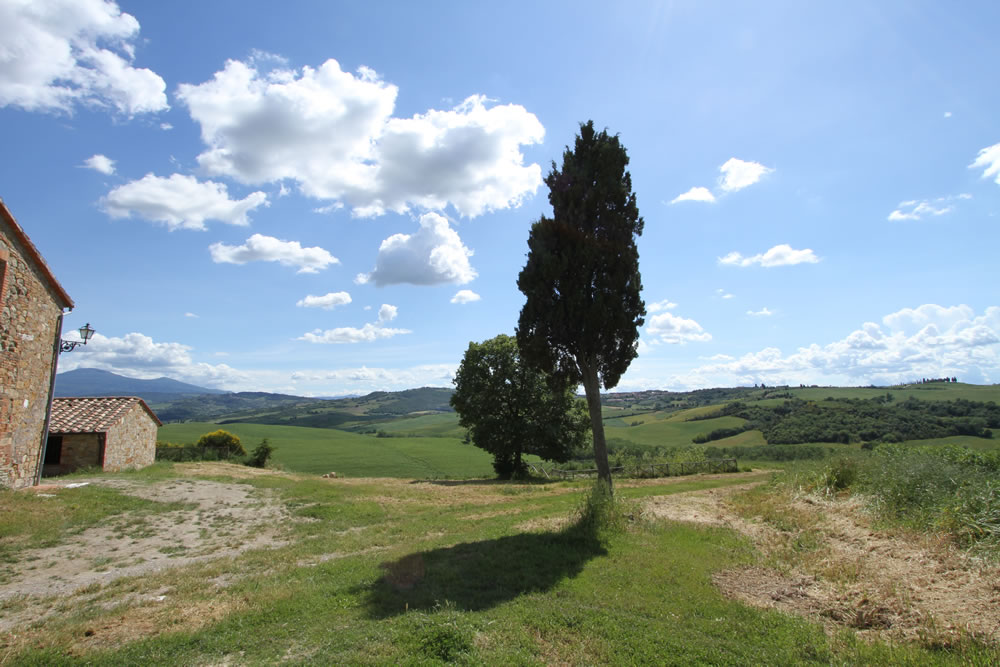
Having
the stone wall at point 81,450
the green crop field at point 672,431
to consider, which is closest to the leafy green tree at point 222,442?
the stone wall at point 81,450

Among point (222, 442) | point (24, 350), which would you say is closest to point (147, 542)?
point (24, 350)

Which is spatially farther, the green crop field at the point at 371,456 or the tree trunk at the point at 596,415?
the green crop field at the point at 371,456

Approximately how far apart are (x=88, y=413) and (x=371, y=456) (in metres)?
31.5

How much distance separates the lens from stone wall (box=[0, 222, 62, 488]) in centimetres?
1391

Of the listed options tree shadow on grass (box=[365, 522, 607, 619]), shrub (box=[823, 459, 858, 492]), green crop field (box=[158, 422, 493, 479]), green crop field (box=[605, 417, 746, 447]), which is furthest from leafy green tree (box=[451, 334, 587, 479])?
green crop field (box=[605, 417, 746, 447])

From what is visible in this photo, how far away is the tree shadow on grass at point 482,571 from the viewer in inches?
266

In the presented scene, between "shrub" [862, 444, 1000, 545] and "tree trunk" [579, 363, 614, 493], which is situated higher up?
"tree trunk" [579, 363, 614, 493]

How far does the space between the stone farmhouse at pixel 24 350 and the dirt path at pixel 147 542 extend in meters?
2.00

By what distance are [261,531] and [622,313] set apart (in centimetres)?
1168

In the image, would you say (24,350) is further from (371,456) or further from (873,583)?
(371,456)

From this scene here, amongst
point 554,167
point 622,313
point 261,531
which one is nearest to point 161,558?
point 261,531

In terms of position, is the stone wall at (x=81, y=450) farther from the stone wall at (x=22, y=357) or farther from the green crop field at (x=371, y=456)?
the green crop field at (x=371, y=456)

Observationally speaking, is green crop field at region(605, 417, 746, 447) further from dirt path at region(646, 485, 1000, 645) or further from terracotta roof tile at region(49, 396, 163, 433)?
dirt path at region(646, 485, 1000, 645)

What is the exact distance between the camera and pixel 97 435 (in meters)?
→ 20.5
